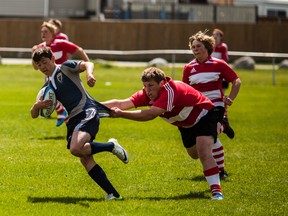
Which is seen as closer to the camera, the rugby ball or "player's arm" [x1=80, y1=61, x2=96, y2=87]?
"player's arm" [x1=80, y1=61, x2=96, y2=87]

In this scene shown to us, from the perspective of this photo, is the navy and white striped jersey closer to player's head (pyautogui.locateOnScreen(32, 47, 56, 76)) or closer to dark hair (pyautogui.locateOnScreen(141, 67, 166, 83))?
player's head (pyautogui.locateOnScreen(32, 47, 56, 76))

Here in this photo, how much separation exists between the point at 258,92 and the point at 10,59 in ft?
63.8

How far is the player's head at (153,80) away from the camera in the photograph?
957 cm

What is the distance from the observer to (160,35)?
5034cm

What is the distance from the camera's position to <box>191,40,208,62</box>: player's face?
11.2 metres

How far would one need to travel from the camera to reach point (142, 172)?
1199 centimetres

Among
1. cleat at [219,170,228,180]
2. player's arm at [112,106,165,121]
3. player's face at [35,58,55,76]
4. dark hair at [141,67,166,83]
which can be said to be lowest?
cleat at [219,170,228,180]

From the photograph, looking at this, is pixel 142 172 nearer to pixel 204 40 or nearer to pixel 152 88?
pixel 204 40

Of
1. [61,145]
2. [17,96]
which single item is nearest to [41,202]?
[61,145]

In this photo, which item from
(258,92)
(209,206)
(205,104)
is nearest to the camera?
(209,206)

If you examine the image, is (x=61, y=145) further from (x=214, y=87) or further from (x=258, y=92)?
(x=258, y=92)

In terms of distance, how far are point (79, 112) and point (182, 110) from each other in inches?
48.9

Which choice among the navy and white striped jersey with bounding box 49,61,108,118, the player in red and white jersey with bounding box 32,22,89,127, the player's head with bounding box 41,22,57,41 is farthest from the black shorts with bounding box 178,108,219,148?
the player's head with bounding box 41,22,57,41

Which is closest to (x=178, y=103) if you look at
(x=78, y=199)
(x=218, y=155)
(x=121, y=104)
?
(x=121, y=104)
